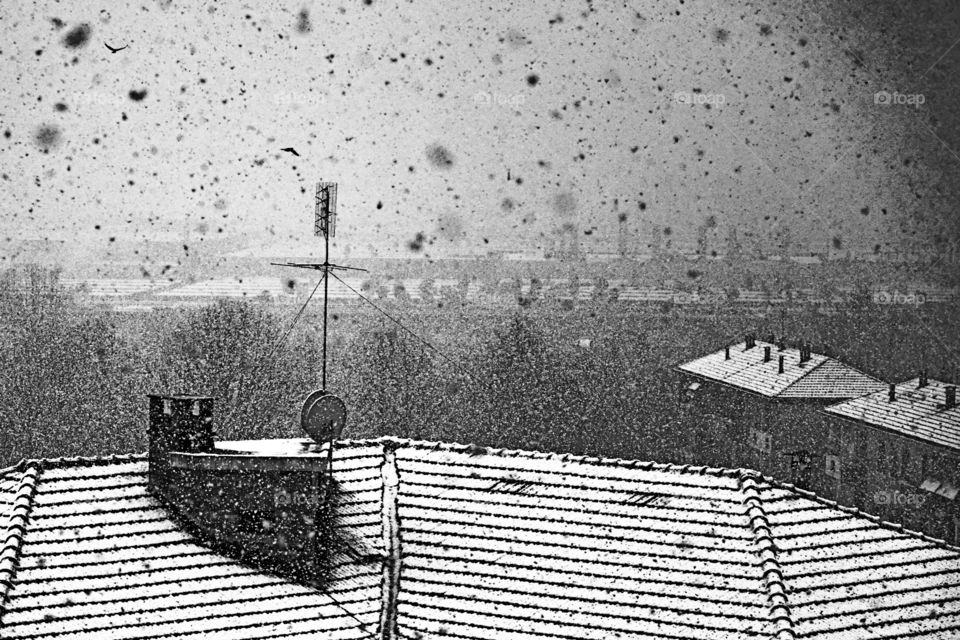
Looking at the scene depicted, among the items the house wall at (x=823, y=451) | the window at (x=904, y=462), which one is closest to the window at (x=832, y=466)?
the house wall at (x=823, y=451)

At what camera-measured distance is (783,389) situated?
635 inches

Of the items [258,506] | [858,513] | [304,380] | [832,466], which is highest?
[258,506]

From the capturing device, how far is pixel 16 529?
4555 mm

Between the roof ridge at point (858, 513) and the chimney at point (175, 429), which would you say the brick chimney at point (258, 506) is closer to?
the chimney at point (175, 429)

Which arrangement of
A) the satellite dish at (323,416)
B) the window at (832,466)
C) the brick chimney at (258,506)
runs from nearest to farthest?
1. the brick chimney at (258,506)
2. the satellite dish at (323,416)
3. the window at (832,466)

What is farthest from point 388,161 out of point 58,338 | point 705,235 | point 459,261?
point 58,338

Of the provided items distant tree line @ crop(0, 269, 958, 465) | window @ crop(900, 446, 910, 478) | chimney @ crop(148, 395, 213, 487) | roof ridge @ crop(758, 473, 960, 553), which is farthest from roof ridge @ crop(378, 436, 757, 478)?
distant tree line @ crop(0, 269, 958, 465)

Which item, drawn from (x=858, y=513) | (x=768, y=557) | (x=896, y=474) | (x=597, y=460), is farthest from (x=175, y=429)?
(x=896, y=474)

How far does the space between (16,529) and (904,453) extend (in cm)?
1277

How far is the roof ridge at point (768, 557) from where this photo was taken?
4392 mm

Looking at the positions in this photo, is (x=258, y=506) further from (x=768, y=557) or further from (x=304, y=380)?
(x=304, y=380)

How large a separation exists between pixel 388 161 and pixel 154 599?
40.1 meters

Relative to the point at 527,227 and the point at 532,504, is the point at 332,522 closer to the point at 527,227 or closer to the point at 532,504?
the point at 532,504

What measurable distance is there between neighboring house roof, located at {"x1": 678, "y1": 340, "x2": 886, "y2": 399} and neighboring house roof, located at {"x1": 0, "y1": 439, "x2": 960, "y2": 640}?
11.1 m
